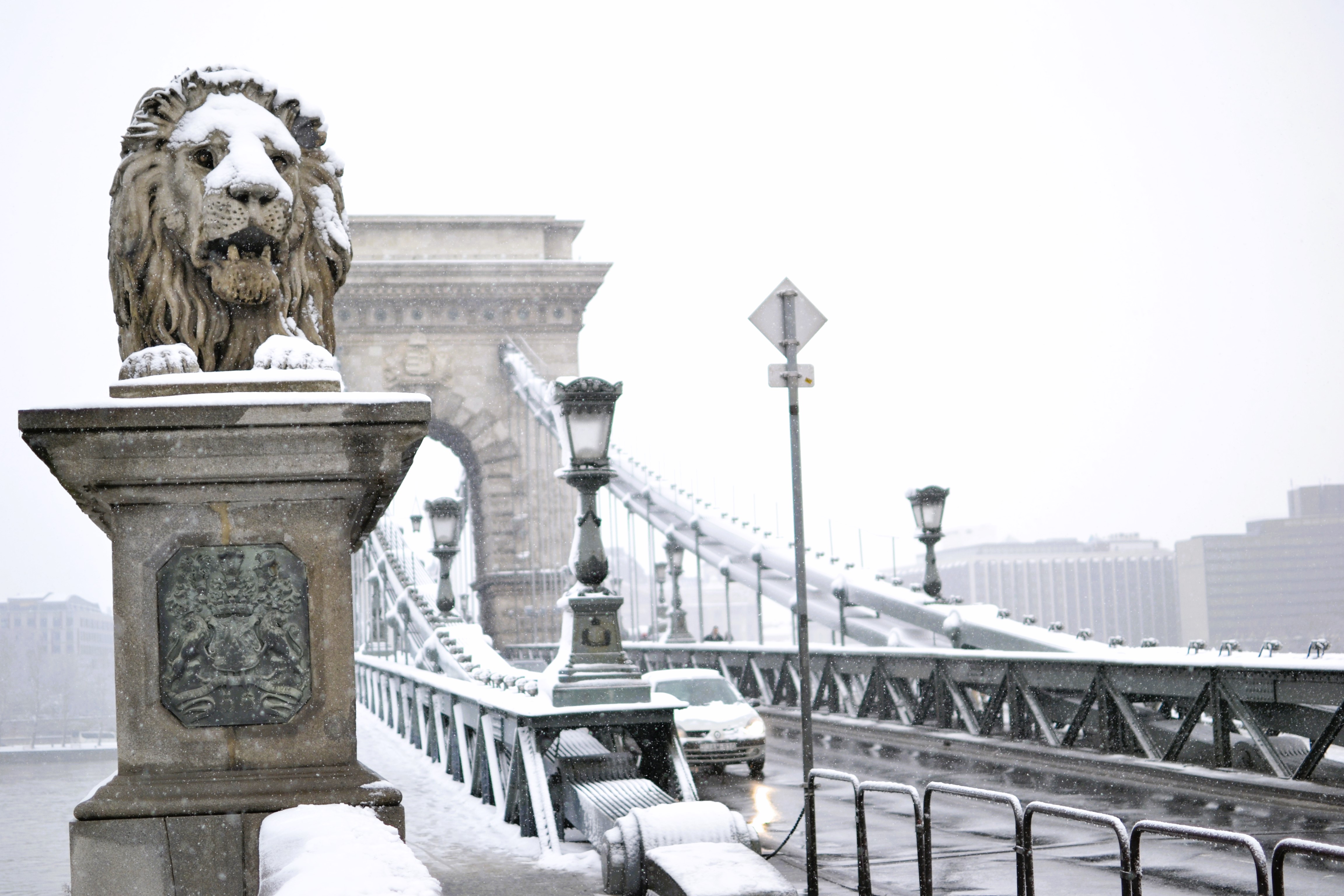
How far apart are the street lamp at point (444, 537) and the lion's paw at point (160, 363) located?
647 inches

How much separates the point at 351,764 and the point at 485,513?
43806mm

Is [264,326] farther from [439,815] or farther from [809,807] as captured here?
[439,815]

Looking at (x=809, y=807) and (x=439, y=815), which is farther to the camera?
(x=439, y=815)

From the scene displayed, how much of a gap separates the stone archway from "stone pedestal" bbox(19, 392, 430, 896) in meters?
41.9

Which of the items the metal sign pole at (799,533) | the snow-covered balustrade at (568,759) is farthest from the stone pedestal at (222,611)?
the snow-covered balustrade at (568,759)

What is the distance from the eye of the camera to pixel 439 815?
10750 mm

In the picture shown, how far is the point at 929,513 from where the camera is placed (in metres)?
18.7

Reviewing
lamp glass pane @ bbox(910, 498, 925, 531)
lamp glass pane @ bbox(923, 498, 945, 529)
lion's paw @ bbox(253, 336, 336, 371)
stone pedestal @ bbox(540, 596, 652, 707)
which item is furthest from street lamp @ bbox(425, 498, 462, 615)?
lion's paw @ bbox(253, 336, 336, 371)

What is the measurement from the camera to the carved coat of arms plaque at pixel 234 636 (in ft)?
13.7

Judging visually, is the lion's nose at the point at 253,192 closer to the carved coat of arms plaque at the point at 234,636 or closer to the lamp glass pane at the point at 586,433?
the carved coat of arms plaque at the point at 234,636

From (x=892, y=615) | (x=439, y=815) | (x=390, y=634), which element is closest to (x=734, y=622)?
(x=390, y=634)

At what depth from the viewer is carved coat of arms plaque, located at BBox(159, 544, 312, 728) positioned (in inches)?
165

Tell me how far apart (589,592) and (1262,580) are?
25.2m

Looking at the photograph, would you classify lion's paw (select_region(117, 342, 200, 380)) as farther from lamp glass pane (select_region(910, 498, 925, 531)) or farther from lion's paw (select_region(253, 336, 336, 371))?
lamp glass pane (select_region(910, 498, 925, 531))
